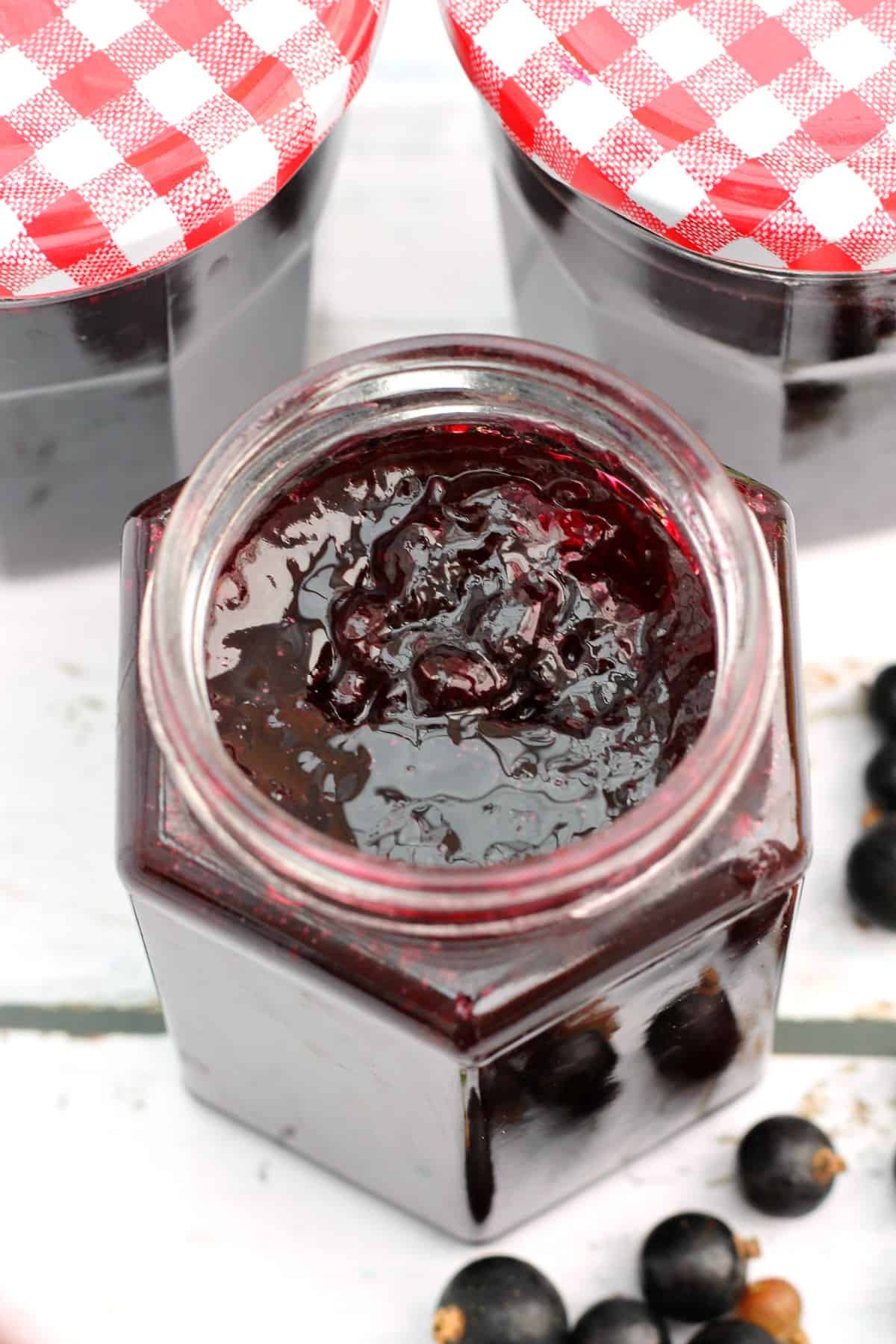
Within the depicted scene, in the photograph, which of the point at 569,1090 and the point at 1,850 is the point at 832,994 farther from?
the point at 1,850

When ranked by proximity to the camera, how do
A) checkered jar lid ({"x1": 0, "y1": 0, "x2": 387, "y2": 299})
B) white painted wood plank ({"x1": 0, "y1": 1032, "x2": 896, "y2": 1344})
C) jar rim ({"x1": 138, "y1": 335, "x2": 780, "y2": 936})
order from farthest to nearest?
white painted wood plank ({"x1": 0, "y1": 1032, "x2": 896, "y2": 1344}) < checkered jar lid ({"x1": 0, "y1": 0, "x2": 387, "y2": 299}) < jar rim ({"x1": 138, "y1": 335, "x2": 780, "y2": 936})

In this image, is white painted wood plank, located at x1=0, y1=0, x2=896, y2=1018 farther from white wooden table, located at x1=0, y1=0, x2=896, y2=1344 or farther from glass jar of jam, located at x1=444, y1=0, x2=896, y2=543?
glass jar of jam, located at x1=444, y1=0, x2=896, y2=543

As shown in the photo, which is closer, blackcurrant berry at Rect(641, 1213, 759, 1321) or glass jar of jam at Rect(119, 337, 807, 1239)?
glass jar of jam at Rect(119, 337, 807, 1239)

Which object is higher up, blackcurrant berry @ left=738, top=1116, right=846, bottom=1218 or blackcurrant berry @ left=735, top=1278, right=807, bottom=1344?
blackcurrant berry @ left=738, top=1116, right=846, bottom=1218

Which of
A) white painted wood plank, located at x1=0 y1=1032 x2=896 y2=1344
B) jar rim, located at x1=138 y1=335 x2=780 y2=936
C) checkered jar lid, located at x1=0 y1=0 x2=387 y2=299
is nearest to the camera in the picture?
jar rim, located at x1=138 y1=335 x2=780 y2=936

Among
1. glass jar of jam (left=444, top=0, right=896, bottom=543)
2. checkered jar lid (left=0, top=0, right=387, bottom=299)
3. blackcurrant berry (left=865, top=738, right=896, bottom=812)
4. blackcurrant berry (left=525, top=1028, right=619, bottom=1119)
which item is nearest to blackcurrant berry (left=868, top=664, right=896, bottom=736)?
blackcurrant berry (left=865, top=738, right=896, bottom=812)

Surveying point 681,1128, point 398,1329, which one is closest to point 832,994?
point 681,1128

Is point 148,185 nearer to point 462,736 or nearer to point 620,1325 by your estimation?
point 462,736

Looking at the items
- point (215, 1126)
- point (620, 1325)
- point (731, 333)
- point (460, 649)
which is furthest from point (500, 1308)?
point (731, 333)
